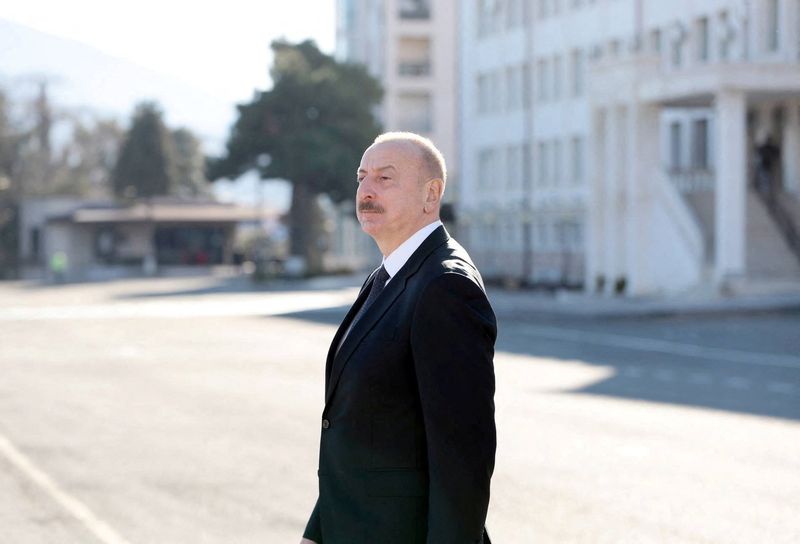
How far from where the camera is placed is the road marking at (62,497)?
980 centimetres

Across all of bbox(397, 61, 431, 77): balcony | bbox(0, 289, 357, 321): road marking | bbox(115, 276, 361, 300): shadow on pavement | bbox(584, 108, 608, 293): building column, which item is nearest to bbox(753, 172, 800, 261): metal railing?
bbox(584, 108, 608, 293): building column

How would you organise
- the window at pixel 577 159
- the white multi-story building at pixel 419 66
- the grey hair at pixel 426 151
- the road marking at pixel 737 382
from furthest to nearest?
1. the white multi-story building at pixel 419 66
2. the window at pixel 577 159
3. the road marking at pixel 737 382
4. the grey hair at pixel 426 151

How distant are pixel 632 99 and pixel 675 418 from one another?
96.5ft

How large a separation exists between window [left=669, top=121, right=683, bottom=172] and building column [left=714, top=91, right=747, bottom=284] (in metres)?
11.3

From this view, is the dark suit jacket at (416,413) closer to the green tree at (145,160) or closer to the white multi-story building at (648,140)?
the white multi-story building at (648,140)

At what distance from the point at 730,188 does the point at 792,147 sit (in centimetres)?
672

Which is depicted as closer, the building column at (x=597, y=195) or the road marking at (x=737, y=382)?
the road marking at (x=737, y=382)

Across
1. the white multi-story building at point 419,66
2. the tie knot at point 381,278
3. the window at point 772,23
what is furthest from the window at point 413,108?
the tie knot at point 381,278

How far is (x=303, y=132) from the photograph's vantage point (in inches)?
2886

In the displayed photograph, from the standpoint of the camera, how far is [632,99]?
44812 mm

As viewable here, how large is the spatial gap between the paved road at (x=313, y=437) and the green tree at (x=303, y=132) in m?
42.3

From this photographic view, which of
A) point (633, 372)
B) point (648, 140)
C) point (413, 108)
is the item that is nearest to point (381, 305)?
point (633, 372)

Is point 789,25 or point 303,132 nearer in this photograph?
point 789,25

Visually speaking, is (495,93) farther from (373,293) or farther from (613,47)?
(373,293)
